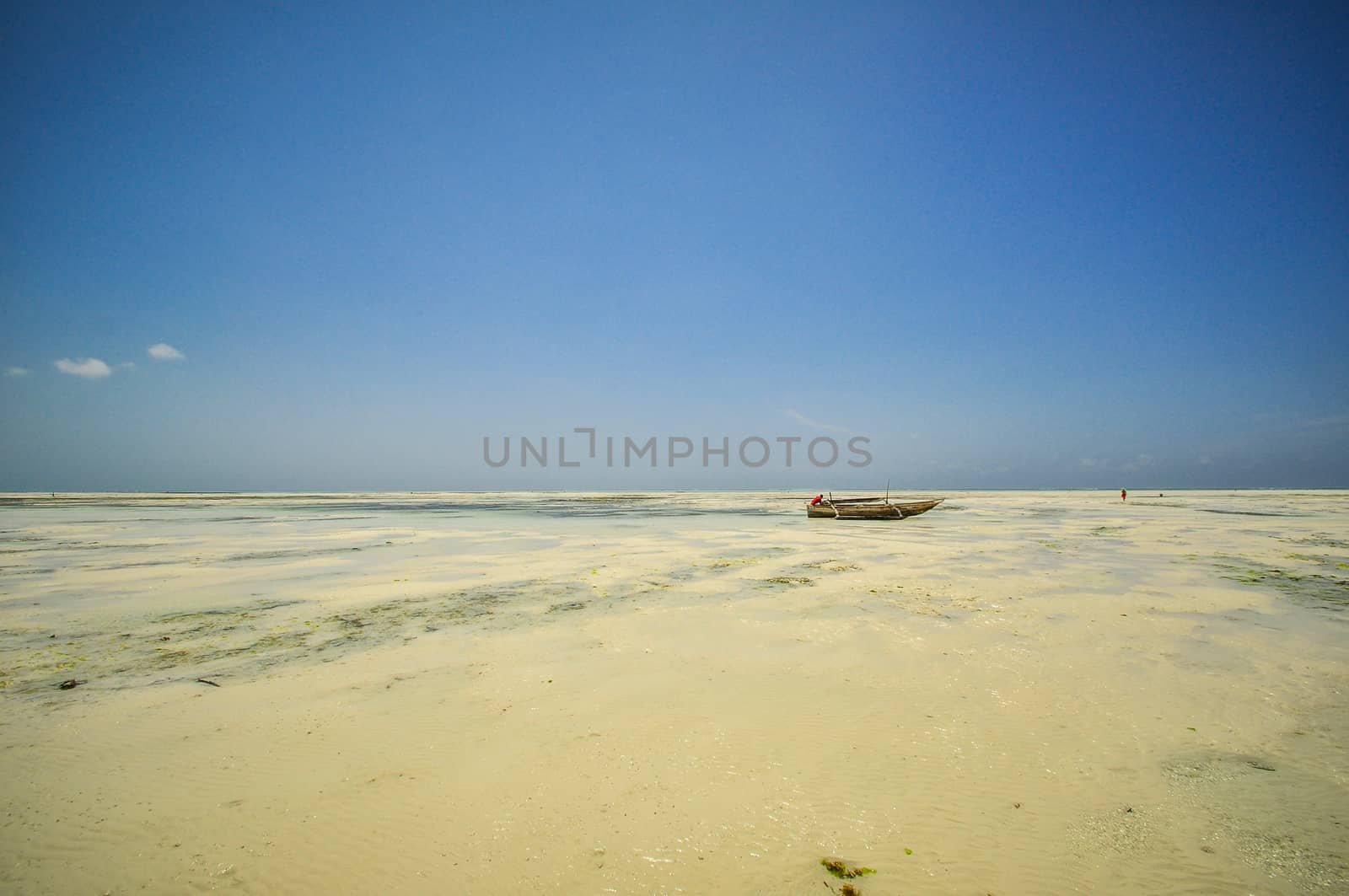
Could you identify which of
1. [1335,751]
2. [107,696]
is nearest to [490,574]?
[107,696]

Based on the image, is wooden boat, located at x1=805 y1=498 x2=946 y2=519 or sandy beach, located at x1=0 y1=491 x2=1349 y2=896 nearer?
sandy beach, located at x1=0 y1=491 x2=1349 y2=896

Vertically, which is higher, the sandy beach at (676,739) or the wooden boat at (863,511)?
the wooden boat at (863,511)

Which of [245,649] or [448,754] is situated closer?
[448,754]

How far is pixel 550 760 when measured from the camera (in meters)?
4.38

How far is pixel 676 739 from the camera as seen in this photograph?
15.5 ft

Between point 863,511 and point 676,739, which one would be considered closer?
point 676,739

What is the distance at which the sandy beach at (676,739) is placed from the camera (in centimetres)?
325

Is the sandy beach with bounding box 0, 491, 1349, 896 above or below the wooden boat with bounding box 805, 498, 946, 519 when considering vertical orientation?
below

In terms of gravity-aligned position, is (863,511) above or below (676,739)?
above

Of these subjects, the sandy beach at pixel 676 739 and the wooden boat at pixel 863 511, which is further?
the wooden boat at pixel 863 511

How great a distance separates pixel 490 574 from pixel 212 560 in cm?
855

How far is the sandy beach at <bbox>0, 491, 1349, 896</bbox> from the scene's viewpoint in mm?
3248

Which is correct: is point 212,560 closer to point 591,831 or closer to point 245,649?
point 245,649

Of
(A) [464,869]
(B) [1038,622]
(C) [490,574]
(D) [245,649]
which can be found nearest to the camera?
(A) [464,869]
